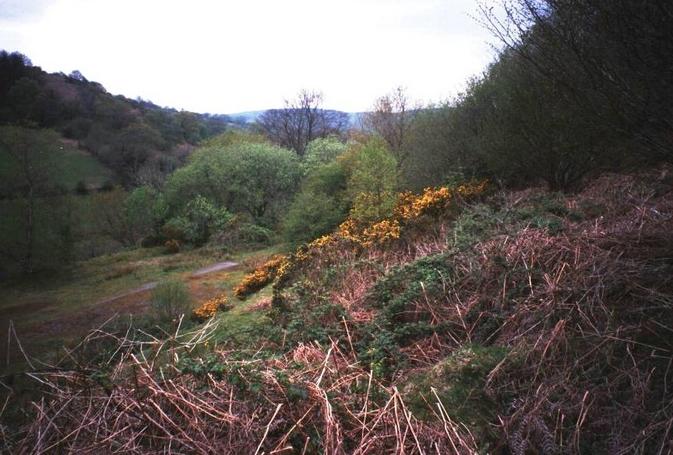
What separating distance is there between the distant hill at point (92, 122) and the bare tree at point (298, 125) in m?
12.6

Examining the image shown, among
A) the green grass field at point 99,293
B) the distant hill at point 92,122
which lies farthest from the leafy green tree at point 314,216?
the distant hill at point 92,122

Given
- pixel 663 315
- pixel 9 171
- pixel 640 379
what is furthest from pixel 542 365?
pixel 9 171

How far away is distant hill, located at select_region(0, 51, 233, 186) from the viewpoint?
41.4 metres

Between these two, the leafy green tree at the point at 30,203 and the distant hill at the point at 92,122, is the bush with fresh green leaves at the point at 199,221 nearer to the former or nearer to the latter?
the leafy green tree at the point at 30,203

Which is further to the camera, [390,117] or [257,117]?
[257,117]

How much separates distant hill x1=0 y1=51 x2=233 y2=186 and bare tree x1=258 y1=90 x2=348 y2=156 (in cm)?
1257

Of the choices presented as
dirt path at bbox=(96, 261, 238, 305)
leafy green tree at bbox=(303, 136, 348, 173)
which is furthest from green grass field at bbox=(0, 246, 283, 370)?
leafy green tree at bbox=(303, 136, 348, 173)

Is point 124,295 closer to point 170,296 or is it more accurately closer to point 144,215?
point 170,296

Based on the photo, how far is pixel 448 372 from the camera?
315cm

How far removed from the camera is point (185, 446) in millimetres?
1925

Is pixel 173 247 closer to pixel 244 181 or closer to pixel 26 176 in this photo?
pixel 244 181

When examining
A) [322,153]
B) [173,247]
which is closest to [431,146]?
[322,153]

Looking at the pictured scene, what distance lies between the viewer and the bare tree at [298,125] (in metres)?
48.2

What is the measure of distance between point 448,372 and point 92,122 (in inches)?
2352
